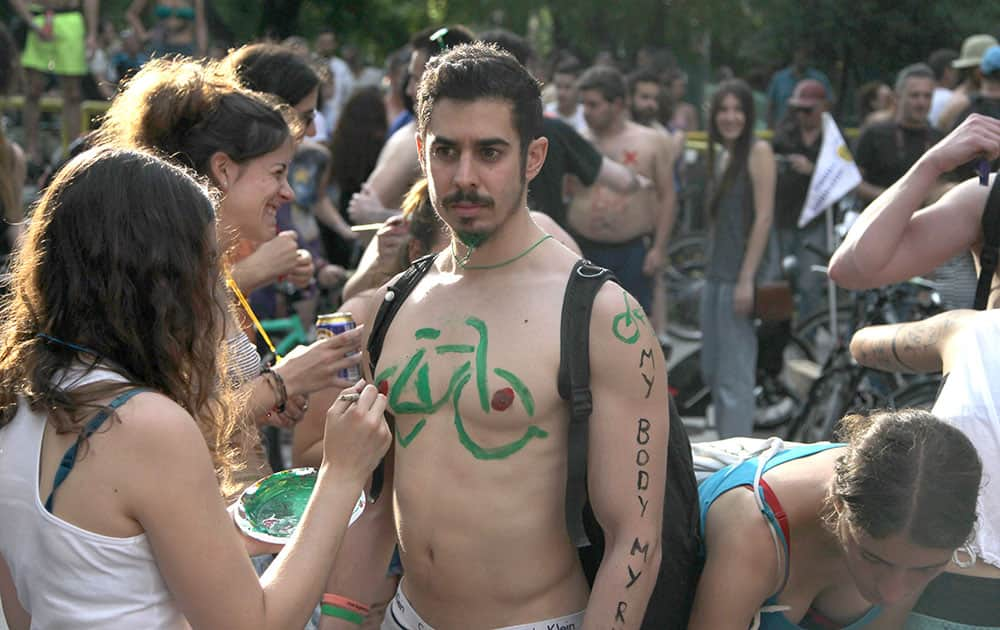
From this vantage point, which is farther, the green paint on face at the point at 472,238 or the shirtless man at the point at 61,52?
the shirtless man at the point at 61,52

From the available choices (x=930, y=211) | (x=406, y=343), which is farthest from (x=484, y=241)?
(x=930, y=211)

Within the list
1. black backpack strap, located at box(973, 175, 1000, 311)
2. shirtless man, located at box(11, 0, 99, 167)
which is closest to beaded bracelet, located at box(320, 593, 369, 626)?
black backpack strap, located at box(973, 175, 1000, 311)

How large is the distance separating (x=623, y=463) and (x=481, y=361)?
0.39 metres

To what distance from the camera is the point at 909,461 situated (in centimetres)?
Answer: 270

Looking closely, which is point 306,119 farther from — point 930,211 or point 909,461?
point 909,461

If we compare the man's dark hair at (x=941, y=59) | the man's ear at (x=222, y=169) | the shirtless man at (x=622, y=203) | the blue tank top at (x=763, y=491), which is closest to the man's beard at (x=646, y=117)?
the shirtless man at (x=622, y=203)

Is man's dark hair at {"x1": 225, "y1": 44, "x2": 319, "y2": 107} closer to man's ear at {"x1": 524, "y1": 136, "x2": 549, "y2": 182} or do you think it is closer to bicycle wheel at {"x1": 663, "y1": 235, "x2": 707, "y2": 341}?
man's ear at {"x1": 524, "y1": 136, "x2": 549, "y2": 182}

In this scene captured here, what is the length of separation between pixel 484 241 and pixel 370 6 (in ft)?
68.2

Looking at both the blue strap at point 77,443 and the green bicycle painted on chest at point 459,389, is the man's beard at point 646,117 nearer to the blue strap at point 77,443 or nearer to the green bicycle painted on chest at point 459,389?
the green bicycle painted on chest at point 459,389

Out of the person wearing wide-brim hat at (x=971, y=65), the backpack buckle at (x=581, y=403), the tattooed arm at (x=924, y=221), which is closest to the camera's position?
the backpack buckle at (x=581, y=403)

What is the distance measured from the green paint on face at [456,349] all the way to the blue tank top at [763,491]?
0.72 metres

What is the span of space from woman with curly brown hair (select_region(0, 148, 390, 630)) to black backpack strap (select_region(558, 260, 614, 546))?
0.66 metres

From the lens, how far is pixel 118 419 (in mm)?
2035

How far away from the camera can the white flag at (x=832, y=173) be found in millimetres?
8656
